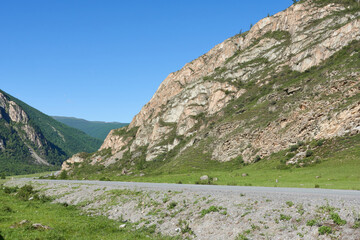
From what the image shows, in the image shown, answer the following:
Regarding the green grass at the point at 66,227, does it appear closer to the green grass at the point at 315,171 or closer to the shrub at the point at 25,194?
the shrub at the point at 25,194

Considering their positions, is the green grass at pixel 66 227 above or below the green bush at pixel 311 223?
below

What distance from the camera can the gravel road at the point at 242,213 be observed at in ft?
57.6

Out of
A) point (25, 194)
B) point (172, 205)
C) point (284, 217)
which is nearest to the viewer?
point (284, 217)

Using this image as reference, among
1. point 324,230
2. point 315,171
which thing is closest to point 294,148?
point 315,171

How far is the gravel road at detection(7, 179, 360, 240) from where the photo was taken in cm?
1756

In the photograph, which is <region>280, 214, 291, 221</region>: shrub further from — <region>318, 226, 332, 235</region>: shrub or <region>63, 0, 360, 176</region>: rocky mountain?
<region>63, 0, 360, 176</region>: rocky mountain

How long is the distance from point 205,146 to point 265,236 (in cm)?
8502

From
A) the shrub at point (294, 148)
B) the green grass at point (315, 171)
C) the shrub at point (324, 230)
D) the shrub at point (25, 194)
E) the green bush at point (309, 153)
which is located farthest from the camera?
the shrub at point (294, 148)

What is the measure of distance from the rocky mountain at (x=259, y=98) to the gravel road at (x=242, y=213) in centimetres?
4295

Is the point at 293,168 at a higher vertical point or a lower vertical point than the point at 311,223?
lower

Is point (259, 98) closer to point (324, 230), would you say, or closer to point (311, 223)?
point (311, 223)

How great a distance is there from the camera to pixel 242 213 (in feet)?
71.7

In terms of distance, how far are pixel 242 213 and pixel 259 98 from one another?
305 feet

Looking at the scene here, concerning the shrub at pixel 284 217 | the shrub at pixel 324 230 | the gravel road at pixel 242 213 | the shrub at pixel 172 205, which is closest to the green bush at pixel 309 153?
the gravel road at pixel 242 213
